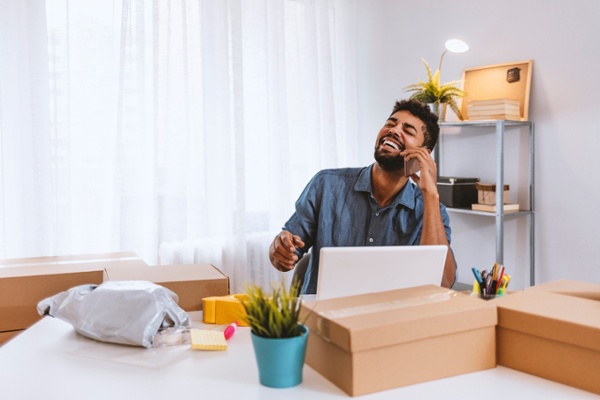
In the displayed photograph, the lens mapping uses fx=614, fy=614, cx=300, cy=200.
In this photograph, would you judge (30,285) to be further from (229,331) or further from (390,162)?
(390,162)

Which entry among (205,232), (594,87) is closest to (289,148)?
(205,232)

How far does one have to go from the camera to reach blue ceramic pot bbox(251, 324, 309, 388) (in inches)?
38.9

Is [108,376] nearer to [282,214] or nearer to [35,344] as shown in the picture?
[35,344]

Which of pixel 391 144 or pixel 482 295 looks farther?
pixel 391 144

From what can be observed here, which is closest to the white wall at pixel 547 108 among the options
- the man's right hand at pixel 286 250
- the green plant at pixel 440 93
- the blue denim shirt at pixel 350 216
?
the green plant at pixel 440 93

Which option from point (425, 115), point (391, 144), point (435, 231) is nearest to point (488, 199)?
point (425, 115)

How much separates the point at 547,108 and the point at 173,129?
1.98 meters

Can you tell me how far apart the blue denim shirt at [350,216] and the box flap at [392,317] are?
3.18 feet

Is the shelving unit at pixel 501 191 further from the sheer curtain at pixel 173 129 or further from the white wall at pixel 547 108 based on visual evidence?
the sheer curtain at pixel 173 129

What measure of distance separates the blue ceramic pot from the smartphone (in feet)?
4.05

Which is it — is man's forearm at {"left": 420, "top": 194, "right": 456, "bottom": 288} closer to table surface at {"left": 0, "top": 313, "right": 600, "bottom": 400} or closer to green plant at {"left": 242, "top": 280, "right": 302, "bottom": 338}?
table surface at {"left": 0, "top": 313, "right": 600, "bottom": 400}

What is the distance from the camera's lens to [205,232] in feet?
11.4

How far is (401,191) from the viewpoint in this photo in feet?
7.18

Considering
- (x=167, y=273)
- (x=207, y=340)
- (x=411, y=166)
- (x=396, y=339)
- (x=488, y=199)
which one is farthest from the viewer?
(x=488, y=199)
